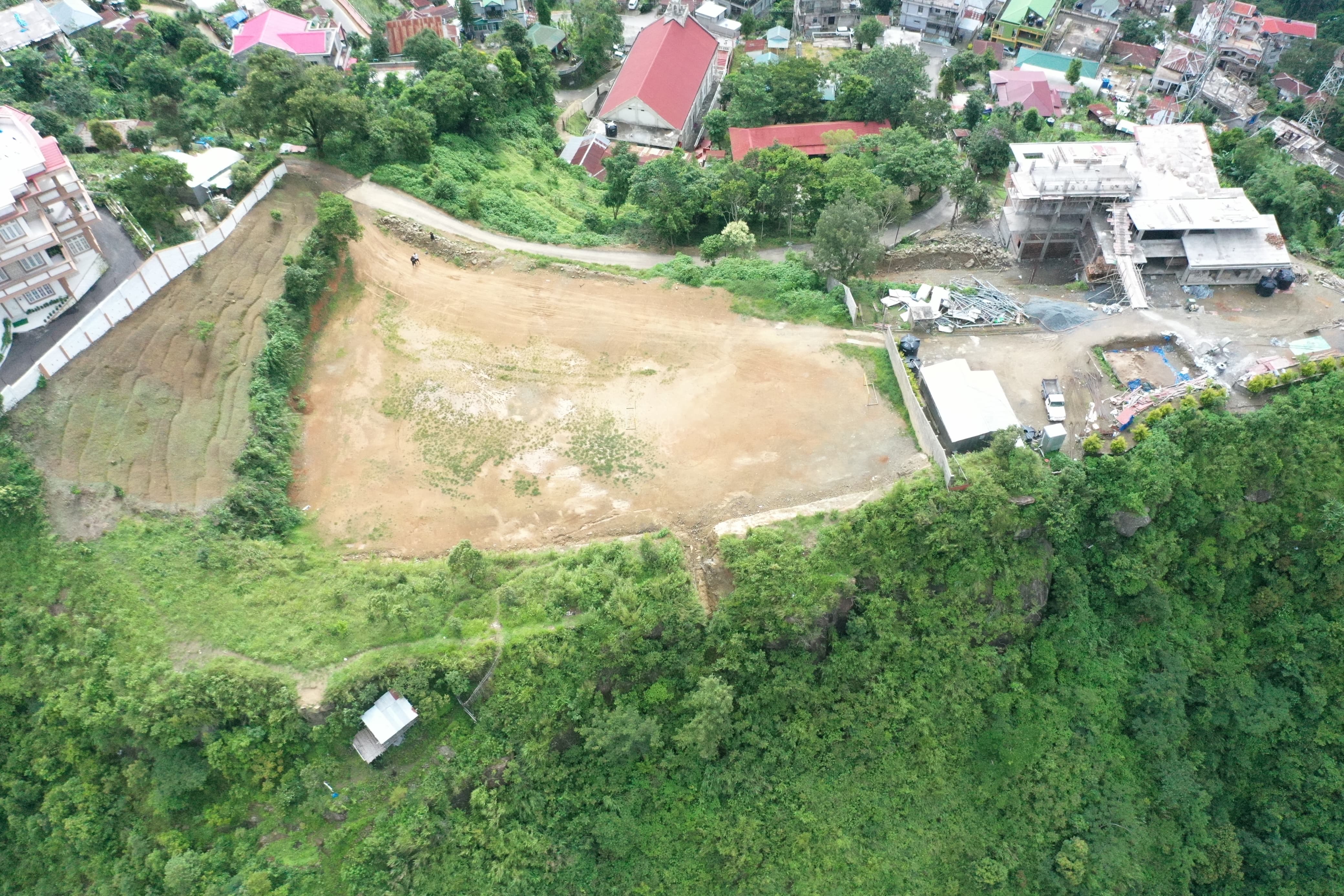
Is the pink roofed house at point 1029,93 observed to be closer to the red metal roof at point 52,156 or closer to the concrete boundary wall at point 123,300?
the concrete boundary wall at point 123,300

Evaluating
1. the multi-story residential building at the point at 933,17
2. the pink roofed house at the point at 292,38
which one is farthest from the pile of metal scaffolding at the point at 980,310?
the multi-story residential building at the point at 933,17

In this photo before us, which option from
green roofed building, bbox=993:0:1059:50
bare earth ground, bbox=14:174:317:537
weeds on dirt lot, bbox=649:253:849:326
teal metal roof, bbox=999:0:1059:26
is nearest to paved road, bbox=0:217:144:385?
bare earth ground, bbox=14:174:317:537

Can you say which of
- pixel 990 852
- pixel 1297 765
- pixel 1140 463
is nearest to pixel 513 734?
pixel 990 852

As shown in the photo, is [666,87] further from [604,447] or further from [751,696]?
[751,696]

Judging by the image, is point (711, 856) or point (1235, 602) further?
point (1235, 602)

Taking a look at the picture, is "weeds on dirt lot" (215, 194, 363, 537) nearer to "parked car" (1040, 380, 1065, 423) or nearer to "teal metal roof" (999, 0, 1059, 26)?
"parked car" (1040, 380, 1065, 423)

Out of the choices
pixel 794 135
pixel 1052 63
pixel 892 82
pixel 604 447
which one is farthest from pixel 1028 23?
pixel 604 447

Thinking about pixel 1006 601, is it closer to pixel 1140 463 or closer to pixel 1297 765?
pixel 1140 463
